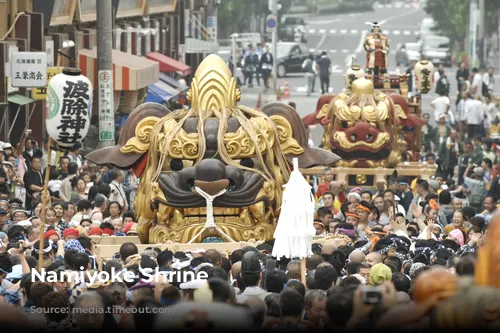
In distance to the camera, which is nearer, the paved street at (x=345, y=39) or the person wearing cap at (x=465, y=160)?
the person wearing cap at (x=465, y=160)

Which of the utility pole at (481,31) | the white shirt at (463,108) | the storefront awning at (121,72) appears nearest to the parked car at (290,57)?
the utility pole at (481,31)

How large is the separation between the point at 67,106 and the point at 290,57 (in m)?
42.6

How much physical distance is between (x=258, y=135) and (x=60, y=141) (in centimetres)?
246

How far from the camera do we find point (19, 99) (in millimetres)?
29281

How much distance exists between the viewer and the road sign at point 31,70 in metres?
26.5

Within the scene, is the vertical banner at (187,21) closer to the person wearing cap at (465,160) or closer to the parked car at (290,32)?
the parked car at (290,32)

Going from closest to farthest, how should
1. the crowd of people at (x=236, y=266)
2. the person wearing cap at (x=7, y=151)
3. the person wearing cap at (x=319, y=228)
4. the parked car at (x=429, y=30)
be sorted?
the crowd of people at (x=236, y=266), the person wearing cap at (x=319, y=228), the person wearing cap at (x=7, y=151), the parked car at (x=429, y=30)

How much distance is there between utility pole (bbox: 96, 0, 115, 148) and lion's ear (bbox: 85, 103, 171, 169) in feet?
25.7

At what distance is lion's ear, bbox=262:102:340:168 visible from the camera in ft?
58.0

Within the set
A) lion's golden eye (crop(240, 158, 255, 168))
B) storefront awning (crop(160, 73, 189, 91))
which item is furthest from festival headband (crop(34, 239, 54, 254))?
storefront awning (crop(160, 73, 189, 91))

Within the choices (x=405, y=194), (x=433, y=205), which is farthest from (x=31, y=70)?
(x=433, y=205)

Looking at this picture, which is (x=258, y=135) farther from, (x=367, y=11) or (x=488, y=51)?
(x=367, y=11)

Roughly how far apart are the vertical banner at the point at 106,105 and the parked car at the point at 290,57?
112ft

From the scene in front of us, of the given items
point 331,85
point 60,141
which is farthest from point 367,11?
point 60,141
